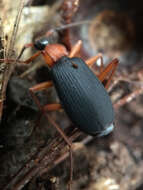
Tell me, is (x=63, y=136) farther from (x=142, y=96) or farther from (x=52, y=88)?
(x=142, y=96)

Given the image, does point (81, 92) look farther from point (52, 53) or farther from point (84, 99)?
point (52, 53)

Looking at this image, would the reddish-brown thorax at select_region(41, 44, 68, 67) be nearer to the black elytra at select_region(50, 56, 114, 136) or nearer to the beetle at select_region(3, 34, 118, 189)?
the beetle at select_region(3, 34, 118, 189)

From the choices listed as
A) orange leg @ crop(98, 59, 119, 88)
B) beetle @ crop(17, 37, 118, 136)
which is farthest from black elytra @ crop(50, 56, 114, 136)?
orange leg @ crop(98, 59, 119, 88)

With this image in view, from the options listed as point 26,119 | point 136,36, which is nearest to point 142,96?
point 136,36

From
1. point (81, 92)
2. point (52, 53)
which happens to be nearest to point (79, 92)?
point (81, 92)

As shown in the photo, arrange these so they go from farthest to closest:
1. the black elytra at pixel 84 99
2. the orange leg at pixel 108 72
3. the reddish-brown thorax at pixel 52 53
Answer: the reddish-brown thorax at pixel 52 53 → the orange leg at pixel 108 72 → the black elytra at pixel 84 99

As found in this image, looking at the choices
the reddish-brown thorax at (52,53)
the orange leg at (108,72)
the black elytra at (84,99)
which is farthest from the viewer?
the reddish-brown thorax at (52,53)

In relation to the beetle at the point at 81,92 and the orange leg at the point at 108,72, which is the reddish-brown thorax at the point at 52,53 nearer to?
the beetle at the point at 81,92

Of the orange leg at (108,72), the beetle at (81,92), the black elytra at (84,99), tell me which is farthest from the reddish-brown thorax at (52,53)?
the orange leg at (108,72)
